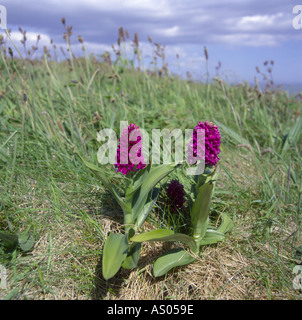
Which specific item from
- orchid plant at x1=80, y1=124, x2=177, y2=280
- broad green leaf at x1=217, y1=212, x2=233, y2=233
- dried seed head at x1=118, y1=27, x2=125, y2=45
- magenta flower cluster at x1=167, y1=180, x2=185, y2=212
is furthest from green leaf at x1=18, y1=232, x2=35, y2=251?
dried seed head at x1=118, y1=27, x2=125, y2=45

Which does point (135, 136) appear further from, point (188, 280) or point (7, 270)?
point (7, 270)

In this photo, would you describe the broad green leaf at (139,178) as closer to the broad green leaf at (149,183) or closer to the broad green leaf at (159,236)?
the broad green leaf at (149,183)

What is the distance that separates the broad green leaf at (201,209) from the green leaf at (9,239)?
39.2 inches

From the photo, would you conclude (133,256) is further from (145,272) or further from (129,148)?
(129,148)

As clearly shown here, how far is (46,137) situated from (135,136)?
1.47m

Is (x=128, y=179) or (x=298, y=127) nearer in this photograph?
(x=128, y=179)

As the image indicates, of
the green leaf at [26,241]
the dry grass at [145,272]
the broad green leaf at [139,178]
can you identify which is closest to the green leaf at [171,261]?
the dry grass at [145,272]

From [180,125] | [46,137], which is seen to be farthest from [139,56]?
[46,137]

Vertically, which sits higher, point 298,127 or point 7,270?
point 298,127

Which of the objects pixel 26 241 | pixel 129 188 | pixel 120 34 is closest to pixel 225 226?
pixel 129 188

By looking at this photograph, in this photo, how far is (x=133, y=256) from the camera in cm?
155

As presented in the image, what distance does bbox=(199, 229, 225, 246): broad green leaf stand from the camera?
175 cm

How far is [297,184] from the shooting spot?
2465 mm

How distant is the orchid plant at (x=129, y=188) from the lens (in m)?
1.46
